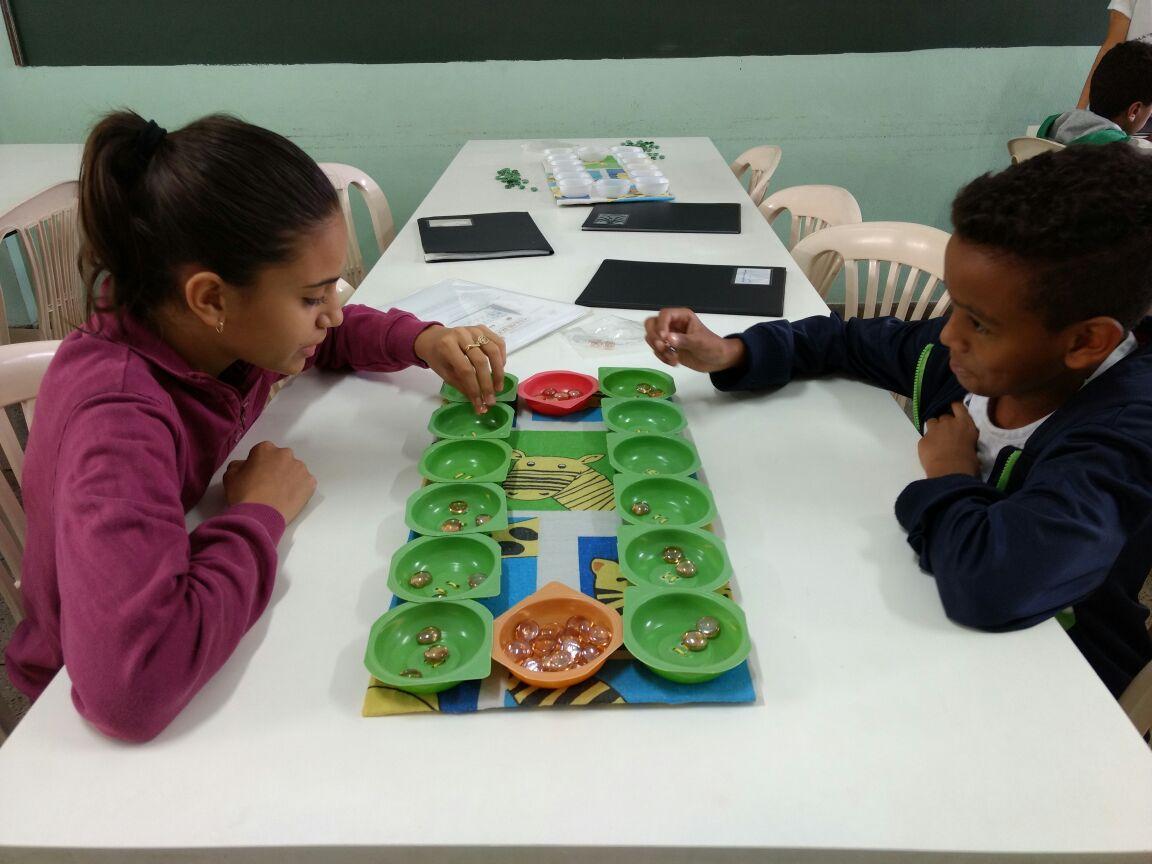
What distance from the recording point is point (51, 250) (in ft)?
6.44

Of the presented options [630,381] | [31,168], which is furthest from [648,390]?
[31,168]

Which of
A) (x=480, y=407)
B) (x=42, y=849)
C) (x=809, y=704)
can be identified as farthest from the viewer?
(x=480, y=407)

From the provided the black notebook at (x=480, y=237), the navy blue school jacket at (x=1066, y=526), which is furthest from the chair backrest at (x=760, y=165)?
the navy blue school jacket at (x=1066, y=526)

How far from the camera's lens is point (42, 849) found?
1.72 ft

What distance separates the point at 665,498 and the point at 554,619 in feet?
0.71

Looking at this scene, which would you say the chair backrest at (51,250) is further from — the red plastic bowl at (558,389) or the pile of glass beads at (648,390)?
the pile of glass beads at (648,390)

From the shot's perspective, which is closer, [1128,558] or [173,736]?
[173,736]

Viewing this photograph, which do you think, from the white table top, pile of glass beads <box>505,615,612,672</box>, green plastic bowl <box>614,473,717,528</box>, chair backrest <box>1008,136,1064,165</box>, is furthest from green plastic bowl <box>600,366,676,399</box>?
chair backrest <box>1008,136,1064,165</box>

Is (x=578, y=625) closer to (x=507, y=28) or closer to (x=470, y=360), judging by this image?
(x=470, y=360)

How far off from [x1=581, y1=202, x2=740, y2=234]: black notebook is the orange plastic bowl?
117 centimetres

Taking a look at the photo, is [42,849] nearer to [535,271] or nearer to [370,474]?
[370,474]

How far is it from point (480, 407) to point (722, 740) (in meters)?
0.54

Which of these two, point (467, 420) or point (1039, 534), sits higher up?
point (1039, 534)

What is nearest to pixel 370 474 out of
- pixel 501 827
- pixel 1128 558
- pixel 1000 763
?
pixel 501 827
